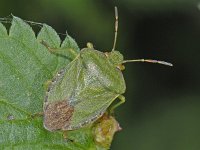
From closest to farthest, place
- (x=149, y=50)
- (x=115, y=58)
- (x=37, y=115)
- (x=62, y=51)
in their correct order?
(x=37, y=115)
(x=62, y=51)
(x=115, y=58)
(x=149, y=50)

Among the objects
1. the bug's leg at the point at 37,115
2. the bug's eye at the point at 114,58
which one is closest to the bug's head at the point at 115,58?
the bug's eye at the point at 114,58

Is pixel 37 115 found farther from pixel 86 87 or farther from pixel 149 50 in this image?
pixel 149 50

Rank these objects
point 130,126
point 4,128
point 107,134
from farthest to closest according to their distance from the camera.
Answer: point 130,126 < point 107,134 < point 4,128

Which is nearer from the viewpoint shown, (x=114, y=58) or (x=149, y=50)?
(x=114, y=58)

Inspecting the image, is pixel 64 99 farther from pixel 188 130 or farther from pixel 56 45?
pixel 188 130

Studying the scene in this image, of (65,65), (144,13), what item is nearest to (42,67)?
(65,65)

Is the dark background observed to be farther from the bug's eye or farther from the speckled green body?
the speckled green body

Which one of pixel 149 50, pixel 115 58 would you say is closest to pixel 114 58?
pixel 115 58
